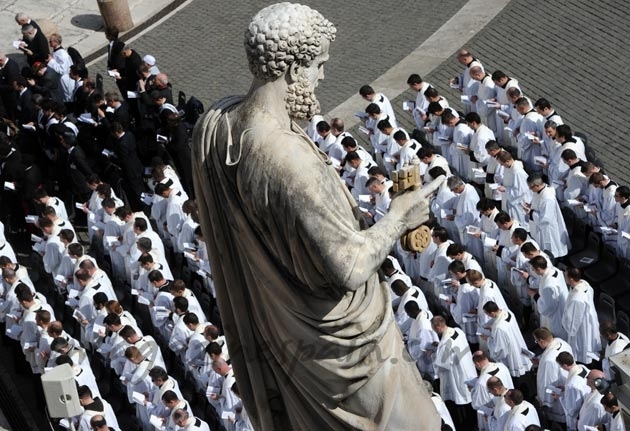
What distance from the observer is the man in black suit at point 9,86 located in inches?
889

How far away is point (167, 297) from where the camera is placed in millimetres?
17094

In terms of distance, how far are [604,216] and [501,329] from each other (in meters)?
2.57

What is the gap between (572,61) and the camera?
2203 centimetres

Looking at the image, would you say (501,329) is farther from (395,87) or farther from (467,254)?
(395,87)

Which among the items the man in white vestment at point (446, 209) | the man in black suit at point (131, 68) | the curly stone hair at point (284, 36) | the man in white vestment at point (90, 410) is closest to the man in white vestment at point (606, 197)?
the man in white vestment at point (446, 209)

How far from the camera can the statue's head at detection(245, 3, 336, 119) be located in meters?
5.87

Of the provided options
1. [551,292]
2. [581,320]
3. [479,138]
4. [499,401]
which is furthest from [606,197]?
[499,401]

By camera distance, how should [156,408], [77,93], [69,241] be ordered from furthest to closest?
[77,93] → [69,241] → [156,408]

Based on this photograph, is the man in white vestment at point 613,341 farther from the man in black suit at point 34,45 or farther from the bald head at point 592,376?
the man in black suit at point 34,45

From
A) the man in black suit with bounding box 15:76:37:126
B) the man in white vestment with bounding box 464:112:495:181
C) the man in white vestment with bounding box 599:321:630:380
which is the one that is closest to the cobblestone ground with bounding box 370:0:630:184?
the man in white vestment with bounding box 464:112:495:181

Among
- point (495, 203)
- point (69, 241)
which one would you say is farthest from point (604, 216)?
point (69, 241)

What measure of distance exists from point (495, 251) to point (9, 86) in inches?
349

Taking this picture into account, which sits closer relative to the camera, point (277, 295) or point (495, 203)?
point (277, 295)

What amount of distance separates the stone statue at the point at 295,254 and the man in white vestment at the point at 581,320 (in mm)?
9621
